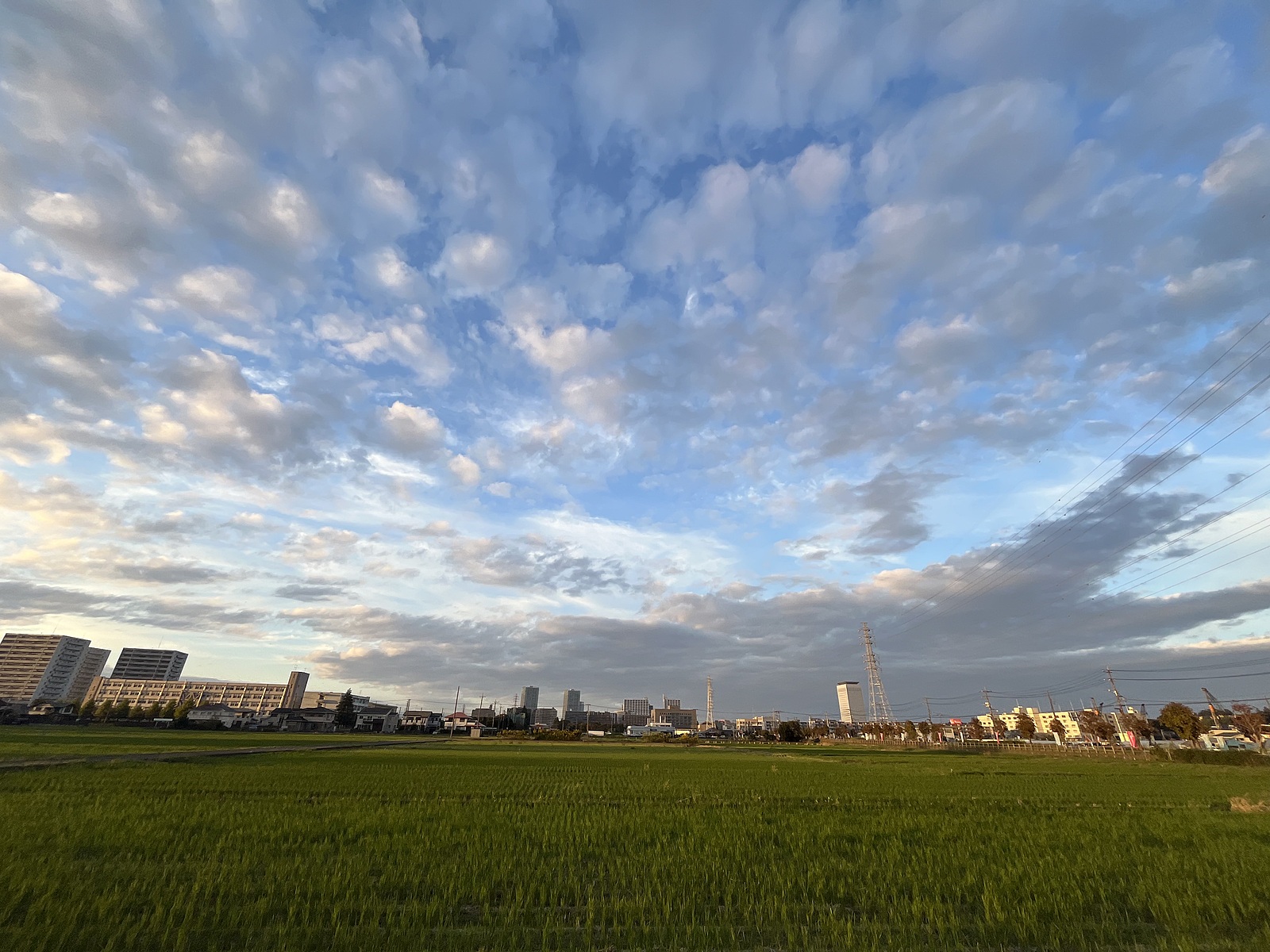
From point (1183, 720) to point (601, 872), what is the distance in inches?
4223

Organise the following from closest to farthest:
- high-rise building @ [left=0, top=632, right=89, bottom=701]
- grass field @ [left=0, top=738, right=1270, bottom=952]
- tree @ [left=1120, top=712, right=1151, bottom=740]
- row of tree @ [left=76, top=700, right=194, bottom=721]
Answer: grass field @ [left=0, top=738, right=1270, bottom=952], tree @ [left=1120, top=712, right=1151, bottom=740], row of tree @ [left=76, top=700, right=194, bottom=721], high-rise building @ [left=0, top=632, right=89, bottom=701]

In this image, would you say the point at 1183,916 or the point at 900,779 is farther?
the point at 900,779

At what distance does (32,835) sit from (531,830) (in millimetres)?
10050

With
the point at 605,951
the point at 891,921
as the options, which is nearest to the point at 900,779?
the point at 891,921

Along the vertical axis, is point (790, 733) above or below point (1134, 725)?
below

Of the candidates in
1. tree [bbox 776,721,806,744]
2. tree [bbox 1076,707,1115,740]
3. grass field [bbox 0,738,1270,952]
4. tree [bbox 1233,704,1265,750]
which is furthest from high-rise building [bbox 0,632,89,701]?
tree [bbox 1233,704,1265,750]

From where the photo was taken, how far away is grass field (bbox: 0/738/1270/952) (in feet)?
23.0

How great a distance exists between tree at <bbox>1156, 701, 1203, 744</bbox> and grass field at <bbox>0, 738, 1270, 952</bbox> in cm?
8376

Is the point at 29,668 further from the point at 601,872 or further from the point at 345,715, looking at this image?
the point at 601,872

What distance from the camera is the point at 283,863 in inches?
376

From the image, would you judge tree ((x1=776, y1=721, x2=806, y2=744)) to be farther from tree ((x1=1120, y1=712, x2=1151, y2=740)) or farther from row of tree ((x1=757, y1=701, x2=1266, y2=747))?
tree ((x1=1120, y1=712, x2=1151, y2=740))

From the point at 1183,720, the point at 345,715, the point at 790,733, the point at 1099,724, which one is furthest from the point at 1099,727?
the point at 345,715

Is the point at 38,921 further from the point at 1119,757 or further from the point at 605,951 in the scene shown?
the point at 1119,757

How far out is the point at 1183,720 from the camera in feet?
256
